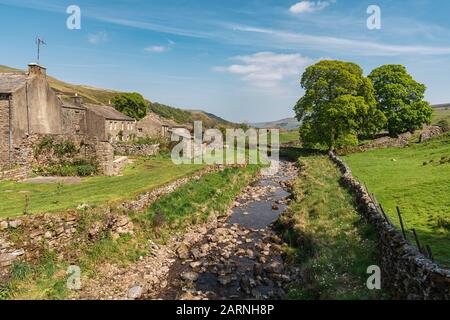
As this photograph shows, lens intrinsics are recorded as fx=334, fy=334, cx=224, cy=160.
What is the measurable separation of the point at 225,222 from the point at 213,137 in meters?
42.0

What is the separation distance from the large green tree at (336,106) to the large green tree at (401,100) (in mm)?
4400

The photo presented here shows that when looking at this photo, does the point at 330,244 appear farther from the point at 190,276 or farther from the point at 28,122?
the point at 28,122

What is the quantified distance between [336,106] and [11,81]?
3507 cm

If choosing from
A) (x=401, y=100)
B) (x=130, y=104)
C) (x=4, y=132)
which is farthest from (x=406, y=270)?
(x=130, y=104)

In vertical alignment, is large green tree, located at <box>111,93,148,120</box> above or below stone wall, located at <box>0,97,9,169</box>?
above

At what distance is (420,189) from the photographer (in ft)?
65.1

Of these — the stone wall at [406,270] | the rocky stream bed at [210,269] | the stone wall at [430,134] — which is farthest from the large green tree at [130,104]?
the stone wall at [406,270]

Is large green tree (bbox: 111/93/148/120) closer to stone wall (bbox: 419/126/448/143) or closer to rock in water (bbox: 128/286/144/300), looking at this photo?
stone wall (bbox: 419/126/448/143)

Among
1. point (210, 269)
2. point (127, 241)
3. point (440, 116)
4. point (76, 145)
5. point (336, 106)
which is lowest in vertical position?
point (210, 269)

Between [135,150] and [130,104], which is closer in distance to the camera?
[135,150]

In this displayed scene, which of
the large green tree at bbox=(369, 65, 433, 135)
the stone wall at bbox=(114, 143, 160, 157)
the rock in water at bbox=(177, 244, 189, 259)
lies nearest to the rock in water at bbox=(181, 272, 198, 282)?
the rock in water at bbox=(177, 244, 189, 259)

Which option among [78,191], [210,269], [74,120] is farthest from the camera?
[74,120]

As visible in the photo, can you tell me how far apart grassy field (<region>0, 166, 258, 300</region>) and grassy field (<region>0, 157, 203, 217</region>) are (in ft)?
4.55

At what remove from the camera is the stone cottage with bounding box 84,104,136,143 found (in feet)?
162
